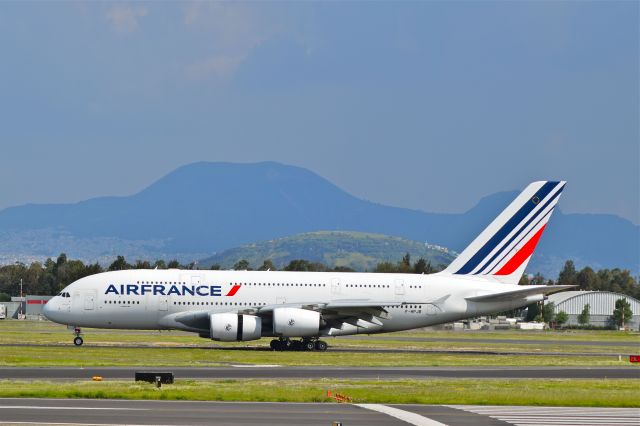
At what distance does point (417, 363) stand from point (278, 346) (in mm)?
11539

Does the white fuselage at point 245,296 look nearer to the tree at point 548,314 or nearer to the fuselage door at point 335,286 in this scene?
the fuselage door at point 335,286

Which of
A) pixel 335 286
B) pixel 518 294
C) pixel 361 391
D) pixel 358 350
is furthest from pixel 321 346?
pixel 361 391

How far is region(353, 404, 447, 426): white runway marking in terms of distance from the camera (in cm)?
2801

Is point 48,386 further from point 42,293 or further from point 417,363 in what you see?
point 42,293

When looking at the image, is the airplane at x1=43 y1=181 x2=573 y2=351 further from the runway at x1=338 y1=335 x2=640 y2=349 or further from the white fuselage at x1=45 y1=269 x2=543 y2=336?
the runway at x1=338 y1=335 x2=640 y2=349

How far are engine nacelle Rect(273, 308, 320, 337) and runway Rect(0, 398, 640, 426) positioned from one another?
1080 inches

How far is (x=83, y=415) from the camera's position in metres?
28.3

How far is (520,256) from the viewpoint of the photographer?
2598 inches

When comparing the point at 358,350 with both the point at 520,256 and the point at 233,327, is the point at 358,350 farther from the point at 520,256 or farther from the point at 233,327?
the point at 520,256

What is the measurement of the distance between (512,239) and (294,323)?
1471 centimetres

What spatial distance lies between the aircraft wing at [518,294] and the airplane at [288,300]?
58mm

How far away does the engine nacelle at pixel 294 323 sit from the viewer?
196 ft

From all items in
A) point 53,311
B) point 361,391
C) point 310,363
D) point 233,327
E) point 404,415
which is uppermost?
point 53,311

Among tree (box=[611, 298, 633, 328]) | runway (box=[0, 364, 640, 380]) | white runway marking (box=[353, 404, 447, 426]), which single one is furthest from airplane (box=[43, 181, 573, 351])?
tree (box=[611, 298, 633, 328])
